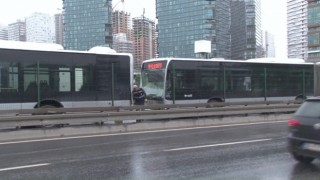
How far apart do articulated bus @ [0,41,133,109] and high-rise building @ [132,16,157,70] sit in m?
33.9

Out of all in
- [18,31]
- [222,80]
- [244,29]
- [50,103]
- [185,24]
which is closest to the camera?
[50,103]

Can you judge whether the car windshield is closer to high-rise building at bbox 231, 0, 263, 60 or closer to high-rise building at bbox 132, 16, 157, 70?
high-rise building at bbox 132, 16, 157, 70

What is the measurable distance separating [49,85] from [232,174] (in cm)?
1086

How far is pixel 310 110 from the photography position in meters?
8.50

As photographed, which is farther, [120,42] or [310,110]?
[120,42]

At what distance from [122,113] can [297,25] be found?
142499 mm

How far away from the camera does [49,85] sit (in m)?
16.9

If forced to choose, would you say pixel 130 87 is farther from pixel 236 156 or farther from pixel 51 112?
pixel 236 156

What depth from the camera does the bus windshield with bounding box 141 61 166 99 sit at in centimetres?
2086

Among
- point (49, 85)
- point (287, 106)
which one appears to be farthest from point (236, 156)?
point (287, 106)

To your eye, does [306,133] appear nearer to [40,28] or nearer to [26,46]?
[26,46]

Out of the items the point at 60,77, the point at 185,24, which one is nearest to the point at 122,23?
the point at 185,24

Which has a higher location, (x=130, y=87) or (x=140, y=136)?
(x=130, y=87)

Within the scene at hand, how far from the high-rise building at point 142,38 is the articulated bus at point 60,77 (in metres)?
33.9
